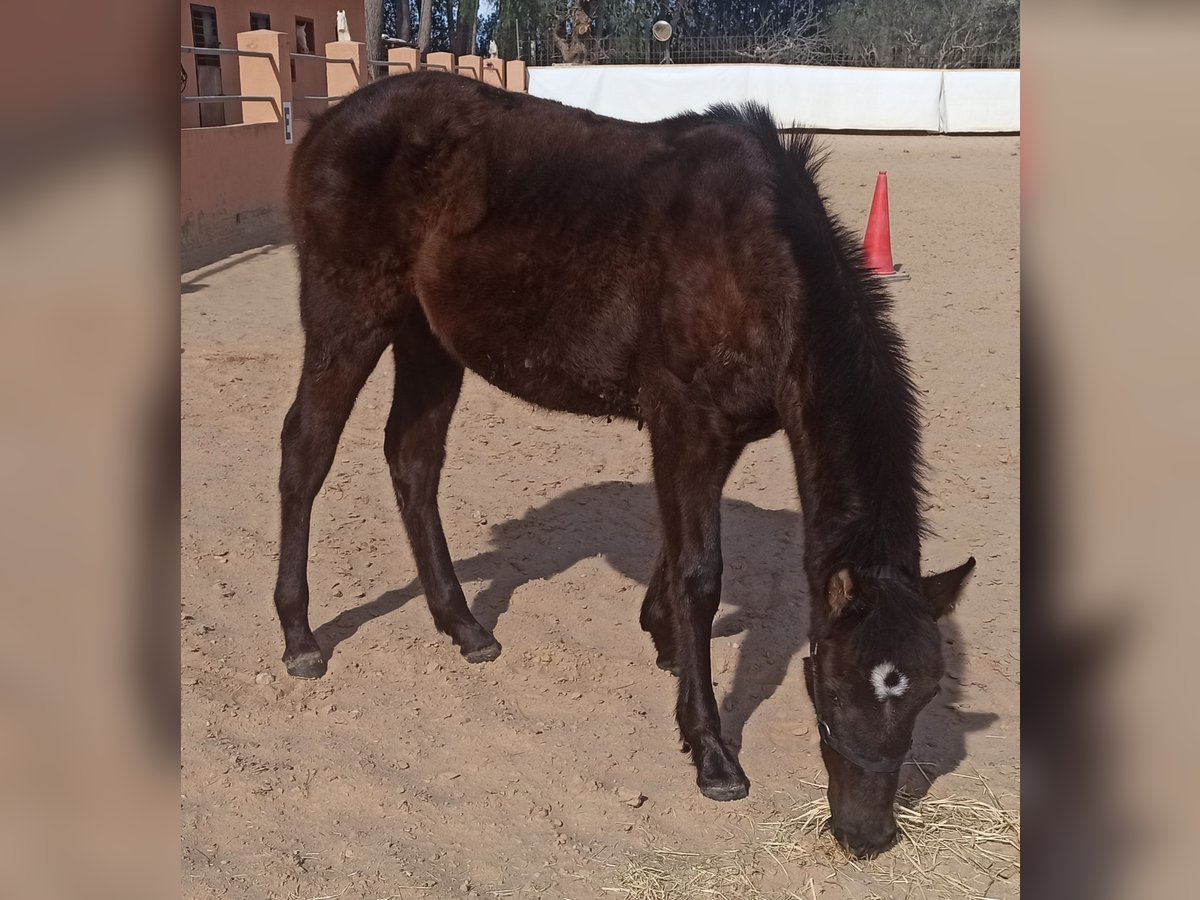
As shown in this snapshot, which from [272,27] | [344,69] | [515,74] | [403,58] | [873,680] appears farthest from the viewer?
[515,74]

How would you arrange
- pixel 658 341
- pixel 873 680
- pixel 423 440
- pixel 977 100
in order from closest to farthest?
1. pixel 873 680
2. pixel 658 341
3. pixel 423 440
4. pixel 977 100

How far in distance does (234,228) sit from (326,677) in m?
9.78

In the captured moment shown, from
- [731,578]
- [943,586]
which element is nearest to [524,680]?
[731,578]

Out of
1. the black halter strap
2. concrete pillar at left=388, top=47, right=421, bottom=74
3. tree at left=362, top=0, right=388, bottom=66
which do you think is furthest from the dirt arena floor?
concrete pillar at left=388, top=47, right=421, bottom=74

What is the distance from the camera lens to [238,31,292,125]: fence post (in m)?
13.9

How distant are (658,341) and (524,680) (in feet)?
5.10

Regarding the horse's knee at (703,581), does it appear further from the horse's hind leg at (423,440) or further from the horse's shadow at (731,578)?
the horse's hind leg at (423,440)

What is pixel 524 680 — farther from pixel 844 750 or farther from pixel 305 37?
pixel 305 37

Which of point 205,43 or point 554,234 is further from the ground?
point 205,43

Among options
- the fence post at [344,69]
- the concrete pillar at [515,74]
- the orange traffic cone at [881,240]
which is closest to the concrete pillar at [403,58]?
the fence post at [344,69]

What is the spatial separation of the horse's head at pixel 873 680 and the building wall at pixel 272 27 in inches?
523

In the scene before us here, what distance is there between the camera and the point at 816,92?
25156 mm

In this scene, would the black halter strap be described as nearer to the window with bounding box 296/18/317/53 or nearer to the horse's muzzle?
the horse's muzzle
